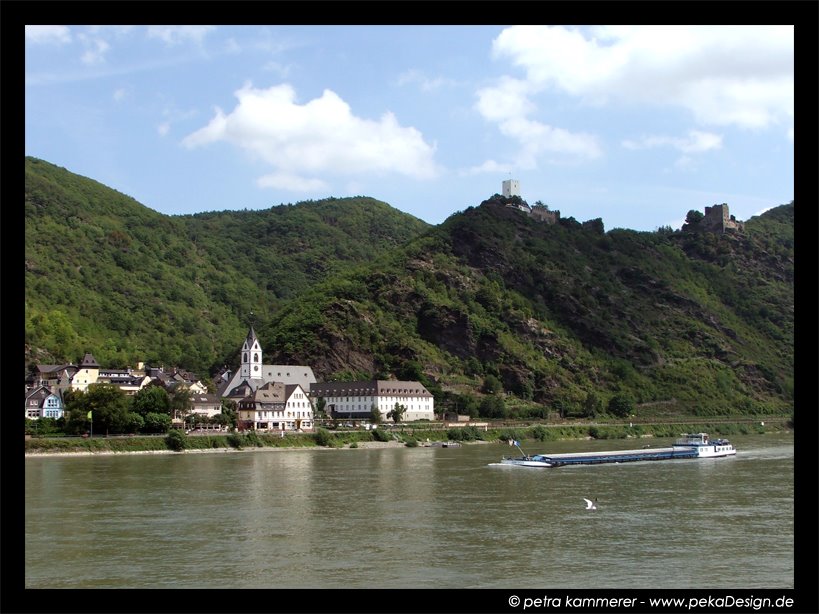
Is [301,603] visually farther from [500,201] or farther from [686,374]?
[500,201]

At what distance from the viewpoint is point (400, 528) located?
83.0 ft

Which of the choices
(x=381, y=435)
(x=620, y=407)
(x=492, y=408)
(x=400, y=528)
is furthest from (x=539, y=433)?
(x=400, y=528)

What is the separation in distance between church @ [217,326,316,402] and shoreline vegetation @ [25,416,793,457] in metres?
Answer: 14.6

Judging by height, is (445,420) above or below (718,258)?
below

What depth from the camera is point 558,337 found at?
10788 cm

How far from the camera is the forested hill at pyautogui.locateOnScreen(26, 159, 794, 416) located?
315 ft

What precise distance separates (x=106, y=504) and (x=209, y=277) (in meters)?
115

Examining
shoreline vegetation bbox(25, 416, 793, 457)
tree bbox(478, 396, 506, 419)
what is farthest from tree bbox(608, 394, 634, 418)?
tree bbox(478, 396, 506, 419)

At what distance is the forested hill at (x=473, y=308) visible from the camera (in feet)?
315

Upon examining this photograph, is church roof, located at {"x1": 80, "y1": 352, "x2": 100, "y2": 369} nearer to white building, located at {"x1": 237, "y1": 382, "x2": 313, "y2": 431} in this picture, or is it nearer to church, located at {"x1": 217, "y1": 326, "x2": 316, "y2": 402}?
church, located at {"x1": 217, "y1": 326, "x2": 316, "y2": 402}

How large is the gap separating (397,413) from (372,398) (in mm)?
3433

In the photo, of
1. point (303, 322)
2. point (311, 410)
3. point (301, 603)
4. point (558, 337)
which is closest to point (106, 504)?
point (301, 603)

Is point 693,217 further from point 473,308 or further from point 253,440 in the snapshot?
point 253,440

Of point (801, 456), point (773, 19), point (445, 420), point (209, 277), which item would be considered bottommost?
point (445, 420)
